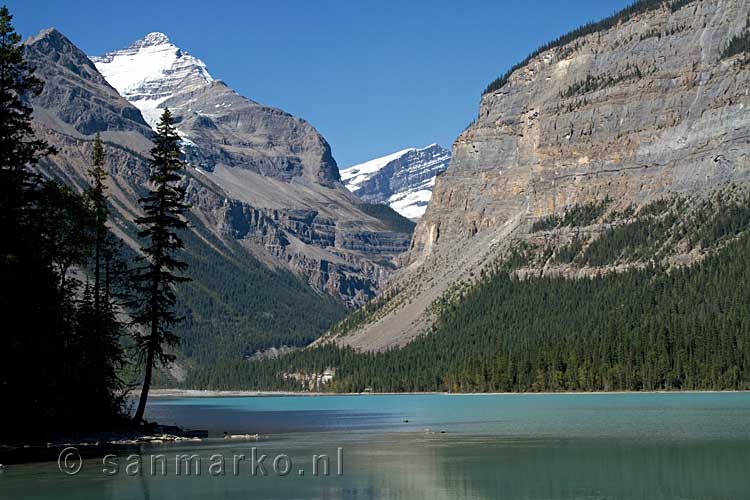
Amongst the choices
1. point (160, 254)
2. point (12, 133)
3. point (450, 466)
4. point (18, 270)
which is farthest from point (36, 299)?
point (450, 466)

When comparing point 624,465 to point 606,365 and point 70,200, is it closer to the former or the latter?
point 70,200

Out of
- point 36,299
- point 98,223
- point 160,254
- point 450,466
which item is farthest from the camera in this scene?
point 160,254

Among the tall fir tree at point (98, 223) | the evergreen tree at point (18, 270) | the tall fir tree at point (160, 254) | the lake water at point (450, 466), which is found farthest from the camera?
the tall fir tree at point (160, 254)

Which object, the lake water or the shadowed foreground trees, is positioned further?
the shadowed foreground trees

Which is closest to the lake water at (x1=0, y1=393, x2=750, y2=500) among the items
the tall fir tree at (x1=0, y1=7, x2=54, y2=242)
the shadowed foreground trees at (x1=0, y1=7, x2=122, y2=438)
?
the shadowed foreground trees at (x1=0, y1=7, x2=122, y2=438)

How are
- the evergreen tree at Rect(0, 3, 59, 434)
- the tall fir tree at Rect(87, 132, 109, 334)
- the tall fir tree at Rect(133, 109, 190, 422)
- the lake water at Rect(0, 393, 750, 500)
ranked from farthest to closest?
the tall fir tree at Rect(133, 109, 190, 422) < the tall fir tree at Rect(87, 132, 109, 334) < the evergreen tree at Rect(0, 3, 59, 434) < the lake water at Rect(0, 393, 750, 500)

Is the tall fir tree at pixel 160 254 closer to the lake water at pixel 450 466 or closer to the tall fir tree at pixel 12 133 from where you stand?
the lake water at pixel 450 466

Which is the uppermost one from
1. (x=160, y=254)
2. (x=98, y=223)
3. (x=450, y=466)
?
(x=98, y=223)

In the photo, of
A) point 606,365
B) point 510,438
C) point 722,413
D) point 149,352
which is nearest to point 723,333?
point 606,365

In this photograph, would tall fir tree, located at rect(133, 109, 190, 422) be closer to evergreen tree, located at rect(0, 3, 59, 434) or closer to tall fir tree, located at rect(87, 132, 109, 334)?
tall fir tree, located at rect(87, 132, 109, 334)

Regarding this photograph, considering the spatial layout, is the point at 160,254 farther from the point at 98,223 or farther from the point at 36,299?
the point at 36,299

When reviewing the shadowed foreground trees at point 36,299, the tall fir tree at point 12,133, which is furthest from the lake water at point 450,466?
the tall fir tree at point 12,133

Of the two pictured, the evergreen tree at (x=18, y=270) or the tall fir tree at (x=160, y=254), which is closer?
the evergreen tree at (x=18, y=270)

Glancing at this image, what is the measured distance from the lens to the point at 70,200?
66750 millimetres
